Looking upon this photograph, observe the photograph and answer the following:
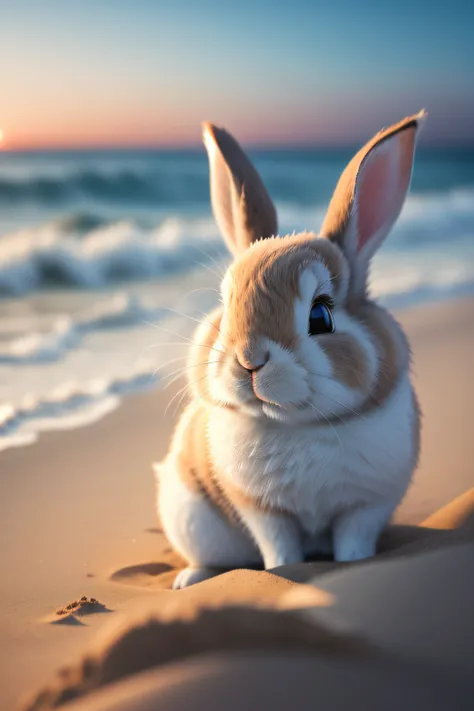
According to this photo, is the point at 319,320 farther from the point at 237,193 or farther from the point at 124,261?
the point at 124,261

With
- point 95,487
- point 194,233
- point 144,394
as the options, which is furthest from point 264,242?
point 194,233

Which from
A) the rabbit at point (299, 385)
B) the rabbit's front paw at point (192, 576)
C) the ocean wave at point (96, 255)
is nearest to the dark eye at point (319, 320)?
the rabbit at point (299, 385)

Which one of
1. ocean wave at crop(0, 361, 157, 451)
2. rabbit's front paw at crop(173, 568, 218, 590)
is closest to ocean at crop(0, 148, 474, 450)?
ocean wave at crop(0, 361, 157, 451)

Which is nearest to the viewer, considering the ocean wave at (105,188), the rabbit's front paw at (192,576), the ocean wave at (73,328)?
the rabbit's front paw at (192,576)

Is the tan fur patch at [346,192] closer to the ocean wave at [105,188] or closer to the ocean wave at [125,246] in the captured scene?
the ocean wave at [125,246]

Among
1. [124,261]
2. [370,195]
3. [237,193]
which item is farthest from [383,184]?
[124,261]

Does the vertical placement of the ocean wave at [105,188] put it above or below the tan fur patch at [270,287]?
above
